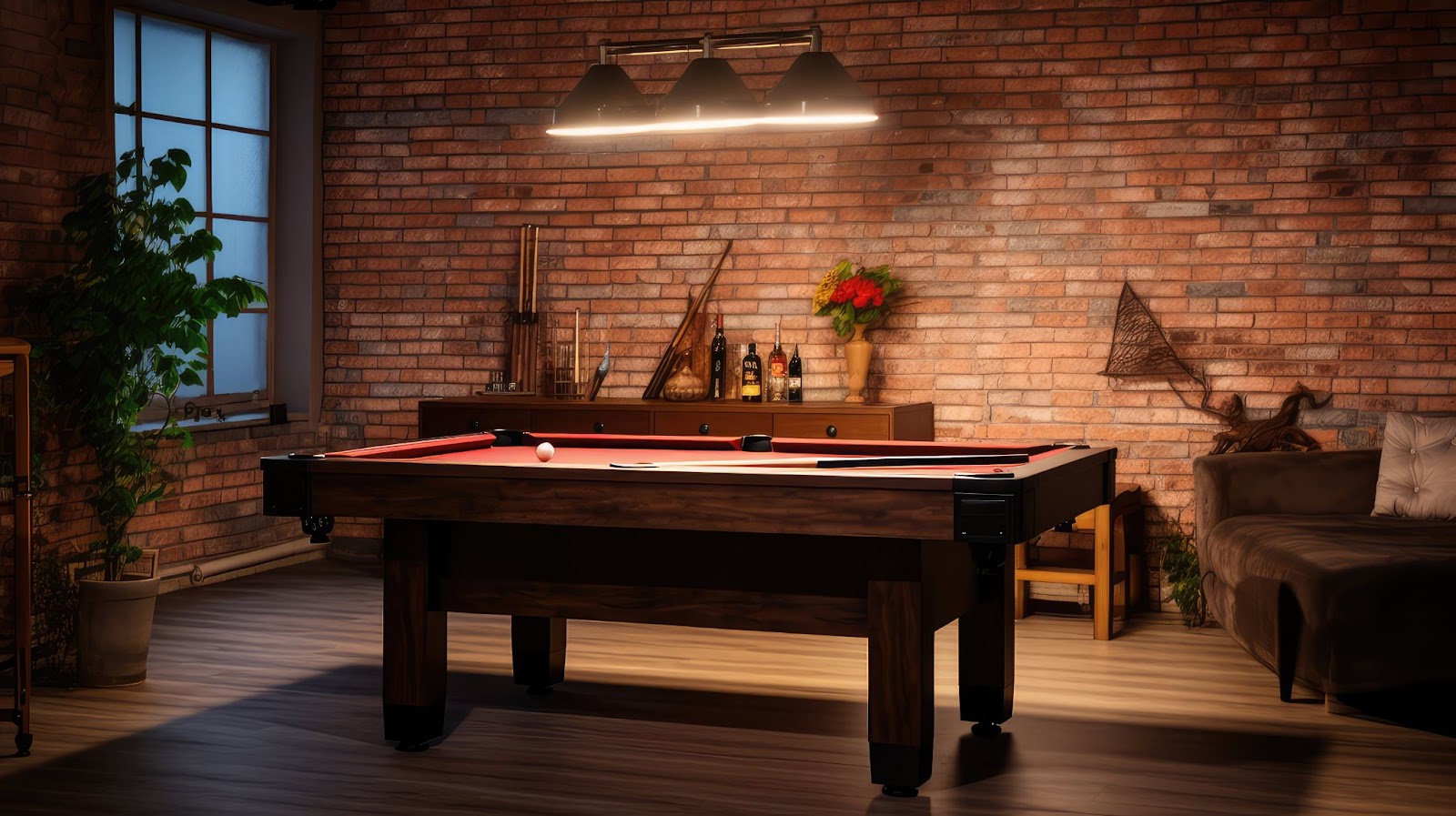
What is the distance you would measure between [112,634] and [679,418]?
259 centimetres

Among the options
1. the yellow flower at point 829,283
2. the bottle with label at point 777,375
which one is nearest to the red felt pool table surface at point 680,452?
the bottle with label at point 777,375

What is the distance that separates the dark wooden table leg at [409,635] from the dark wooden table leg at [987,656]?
5.21 feet

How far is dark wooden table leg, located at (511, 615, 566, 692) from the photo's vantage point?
16.0ft

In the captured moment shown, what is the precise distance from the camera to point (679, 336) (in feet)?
22.9

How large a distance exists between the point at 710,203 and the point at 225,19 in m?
2.50

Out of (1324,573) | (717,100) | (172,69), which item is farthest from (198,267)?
(1324,573)

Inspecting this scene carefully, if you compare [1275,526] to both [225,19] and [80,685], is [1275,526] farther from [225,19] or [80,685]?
[225,19]

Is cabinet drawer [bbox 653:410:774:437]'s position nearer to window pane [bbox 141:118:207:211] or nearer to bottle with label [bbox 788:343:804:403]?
bottle with label [bbox 788:343:804:403]

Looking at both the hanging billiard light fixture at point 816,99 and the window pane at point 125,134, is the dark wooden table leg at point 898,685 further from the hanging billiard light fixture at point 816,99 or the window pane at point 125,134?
the window pane at point 125,134

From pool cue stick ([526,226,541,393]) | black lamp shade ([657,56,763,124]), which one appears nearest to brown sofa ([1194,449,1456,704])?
black lamp shade ([657,56,763,124])

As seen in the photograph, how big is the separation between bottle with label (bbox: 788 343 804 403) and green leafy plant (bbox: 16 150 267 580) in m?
2.39

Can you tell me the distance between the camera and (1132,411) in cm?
647

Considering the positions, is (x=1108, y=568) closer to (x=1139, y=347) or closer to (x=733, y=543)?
(x=1139, y=347)

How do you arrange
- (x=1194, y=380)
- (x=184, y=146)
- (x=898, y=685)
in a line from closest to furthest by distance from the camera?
(x=898, y=685) < (x=1194, y=380) < (x=184, y=146)
